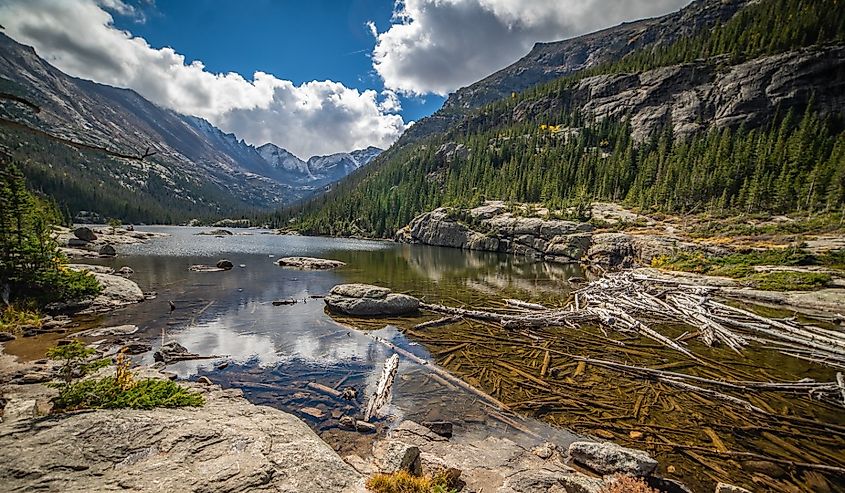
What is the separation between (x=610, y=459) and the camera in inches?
369

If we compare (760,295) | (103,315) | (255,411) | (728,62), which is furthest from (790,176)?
(103,315)

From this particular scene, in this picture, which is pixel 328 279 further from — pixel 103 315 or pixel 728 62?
pixel 728 62

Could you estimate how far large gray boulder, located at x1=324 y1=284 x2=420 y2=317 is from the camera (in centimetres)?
2559

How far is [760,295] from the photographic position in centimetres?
3081

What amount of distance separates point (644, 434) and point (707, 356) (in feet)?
35.0

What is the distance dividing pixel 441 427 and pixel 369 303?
49.5ft

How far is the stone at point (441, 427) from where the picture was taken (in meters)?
11.3

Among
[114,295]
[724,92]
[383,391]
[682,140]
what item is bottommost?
[383,391]

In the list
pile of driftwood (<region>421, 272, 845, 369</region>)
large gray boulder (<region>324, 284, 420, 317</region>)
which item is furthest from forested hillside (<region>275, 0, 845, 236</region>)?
large gray boulder (<region>324, 284, 420, 317</region>)

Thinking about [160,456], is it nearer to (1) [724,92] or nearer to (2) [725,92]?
(2) [725,92]

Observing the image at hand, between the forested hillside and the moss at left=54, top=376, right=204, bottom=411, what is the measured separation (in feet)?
291

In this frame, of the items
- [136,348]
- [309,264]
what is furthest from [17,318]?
[309,264]

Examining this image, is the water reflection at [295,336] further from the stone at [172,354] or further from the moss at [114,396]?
the moss at [114,396]

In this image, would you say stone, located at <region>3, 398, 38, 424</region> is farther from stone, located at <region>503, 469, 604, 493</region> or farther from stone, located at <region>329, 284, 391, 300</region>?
stone, located at <region>329, 284, 391, 300</region>
